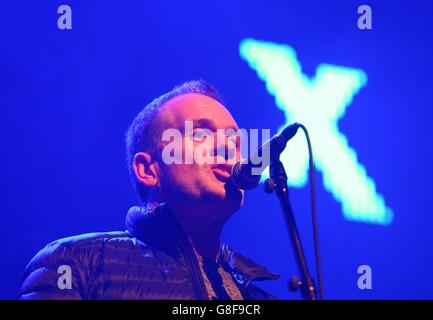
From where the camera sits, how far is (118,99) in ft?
9.67

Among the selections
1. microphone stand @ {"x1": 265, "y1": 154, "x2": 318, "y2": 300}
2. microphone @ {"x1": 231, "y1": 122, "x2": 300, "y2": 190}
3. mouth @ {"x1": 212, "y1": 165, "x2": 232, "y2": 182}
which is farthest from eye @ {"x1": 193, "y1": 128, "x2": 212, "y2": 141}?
microphone stand @ {"x1": 265, "y1": 154, "x2": 318, "y2": 300}

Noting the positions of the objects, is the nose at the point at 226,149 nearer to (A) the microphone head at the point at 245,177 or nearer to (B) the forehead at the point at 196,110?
(B) the forehead at the point at 196,110

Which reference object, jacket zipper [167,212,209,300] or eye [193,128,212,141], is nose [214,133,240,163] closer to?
eye [193,128,212,141]

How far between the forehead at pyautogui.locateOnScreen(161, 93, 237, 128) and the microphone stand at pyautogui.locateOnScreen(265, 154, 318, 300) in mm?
688

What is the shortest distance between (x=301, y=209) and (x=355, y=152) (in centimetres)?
41

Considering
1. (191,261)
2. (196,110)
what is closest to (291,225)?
(191,261)

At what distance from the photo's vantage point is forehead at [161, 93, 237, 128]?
281 centimetres

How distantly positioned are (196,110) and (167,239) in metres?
0.64

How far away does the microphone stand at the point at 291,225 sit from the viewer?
2.06m

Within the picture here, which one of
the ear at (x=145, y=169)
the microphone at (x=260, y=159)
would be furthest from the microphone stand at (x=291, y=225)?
the ear at (x=145, y=169)

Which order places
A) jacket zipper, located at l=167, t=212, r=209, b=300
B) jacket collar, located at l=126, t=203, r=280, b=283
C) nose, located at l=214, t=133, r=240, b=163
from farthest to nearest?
nose, located at l=214, t=133, r=240, b=163, jacket collar, located at l=126, t=203, r=280, b=283, jacket zipper, located at l=167, t=212, r=209, b=300

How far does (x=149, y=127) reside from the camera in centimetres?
292

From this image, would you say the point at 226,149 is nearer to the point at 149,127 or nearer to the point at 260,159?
the point at 149,127

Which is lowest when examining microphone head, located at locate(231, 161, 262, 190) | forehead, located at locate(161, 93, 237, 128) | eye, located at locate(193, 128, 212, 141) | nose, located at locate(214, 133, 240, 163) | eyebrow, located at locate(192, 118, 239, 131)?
microphone head, located at locate(231, 161, 262, 190)
